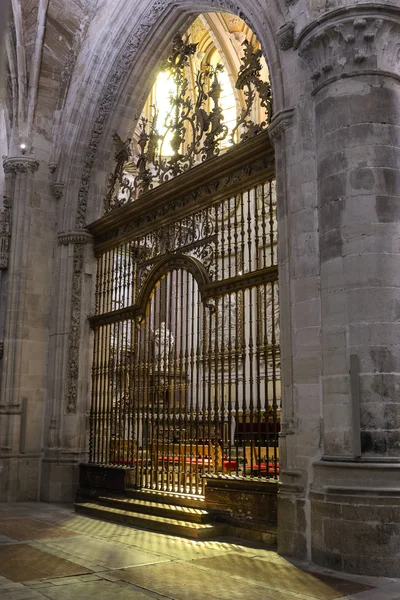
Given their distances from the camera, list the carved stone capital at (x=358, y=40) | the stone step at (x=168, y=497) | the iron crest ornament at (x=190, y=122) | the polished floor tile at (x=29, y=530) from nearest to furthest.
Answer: the carved stone capital at (x=358, y=40) → the polished floor tile at (x=29, y=530) → the stone step at (x=168, y=497) → the iron crest ornament at (x=190, y=122)

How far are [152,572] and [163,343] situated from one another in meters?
5.11

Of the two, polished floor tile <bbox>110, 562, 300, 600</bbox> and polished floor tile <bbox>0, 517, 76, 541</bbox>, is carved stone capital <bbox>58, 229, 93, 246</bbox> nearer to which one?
polished floor tile <bbox>0, 517, 76, 541</bbox>

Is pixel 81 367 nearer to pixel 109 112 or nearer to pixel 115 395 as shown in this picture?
pixel 115 395

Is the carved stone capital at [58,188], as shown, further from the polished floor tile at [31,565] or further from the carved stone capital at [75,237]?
the polished floor tile at [31,565]

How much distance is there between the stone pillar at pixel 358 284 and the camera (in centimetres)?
645

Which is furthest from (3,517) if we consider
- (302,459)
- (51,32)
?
(51,32)

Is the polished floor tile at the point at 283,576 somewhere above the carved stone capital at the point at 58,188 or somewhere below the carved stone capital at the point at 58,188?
below

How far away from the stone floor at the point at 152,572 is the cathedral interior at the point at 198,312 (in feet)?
0.14

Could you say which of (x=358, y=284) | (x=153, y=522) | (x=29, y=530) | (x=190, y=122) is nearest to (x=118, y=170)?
(x=190, y=122)

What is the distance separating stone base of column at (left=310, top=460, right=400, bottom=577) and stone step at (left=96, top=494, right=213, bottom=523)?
231 centimetres

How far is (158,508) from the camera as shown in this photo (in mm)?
9430

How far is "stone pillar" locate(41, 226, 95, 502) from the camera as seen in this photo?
12.3 metres

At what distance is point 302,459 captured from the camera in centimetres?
726

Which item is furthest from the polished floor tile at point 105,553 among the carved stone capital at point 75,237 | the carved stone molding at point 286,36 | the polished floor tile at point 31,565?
the carved stone capital at point 75,237
